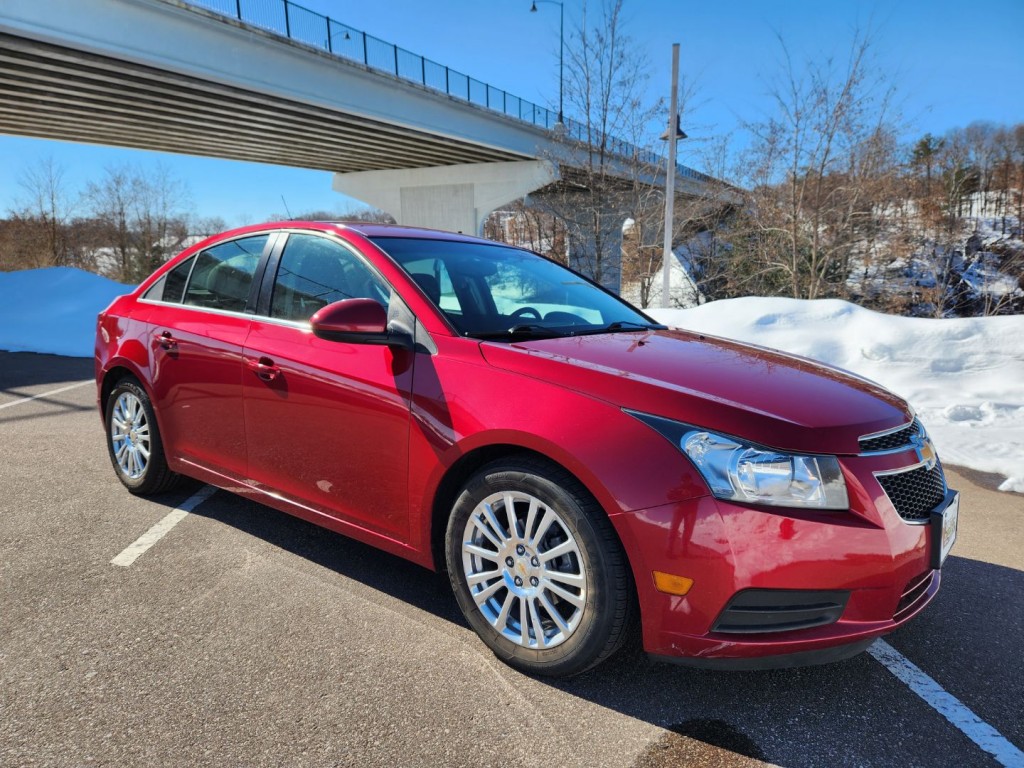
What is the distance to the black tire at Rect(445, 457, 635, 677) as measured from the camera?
7.07ft

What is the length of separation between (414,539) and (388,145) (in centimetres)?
3222

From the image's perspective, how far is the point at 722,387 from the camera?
2.30 metres

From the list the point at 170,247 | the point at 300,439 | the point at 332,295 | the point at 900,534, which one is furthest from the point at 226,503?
the point at 170,247

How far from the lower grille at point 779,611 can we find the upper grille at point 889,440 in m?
0.47

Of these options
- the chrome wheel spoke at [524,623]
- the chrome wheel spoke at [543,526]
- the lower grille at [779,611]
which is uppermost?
the chrome wheel spoke at [543,526]

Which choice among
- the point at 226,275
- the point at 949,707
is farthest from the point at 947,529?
the point at 226,275

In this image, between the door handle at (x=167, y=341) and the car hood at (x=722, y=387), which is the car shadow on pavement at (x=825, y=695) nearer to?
the car hood at (x=722, y=387)

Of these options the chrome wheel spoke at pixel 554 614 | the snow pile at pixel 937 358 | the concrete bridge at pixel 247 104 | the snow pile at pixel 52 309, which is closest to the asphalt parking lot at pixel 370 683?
the chrome wheel spoke at pixel 554 614

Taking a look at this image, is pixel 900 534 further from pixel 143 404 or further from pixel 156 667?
pixel 143 404

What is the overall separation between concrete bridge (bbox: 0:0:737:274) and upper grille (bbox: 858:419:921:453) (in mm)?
19189

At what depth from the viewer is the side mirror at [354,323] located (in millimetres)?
2594

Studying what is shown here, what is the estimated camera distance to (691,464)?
202cm

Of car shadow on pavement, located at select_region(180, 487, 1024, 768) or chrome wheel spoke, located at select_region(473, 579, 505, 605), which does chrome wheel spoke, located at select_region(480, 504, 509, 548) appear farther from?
car shadow on pavement, located at select_region(180, 487, 1024, 768)

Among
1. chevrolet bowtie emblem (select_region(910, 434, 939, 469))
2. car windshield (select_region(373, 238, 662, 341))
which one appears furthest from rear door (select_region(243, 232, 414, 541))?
chevrolet bowtie emblem (select_region(910, 434, 939, 469))
